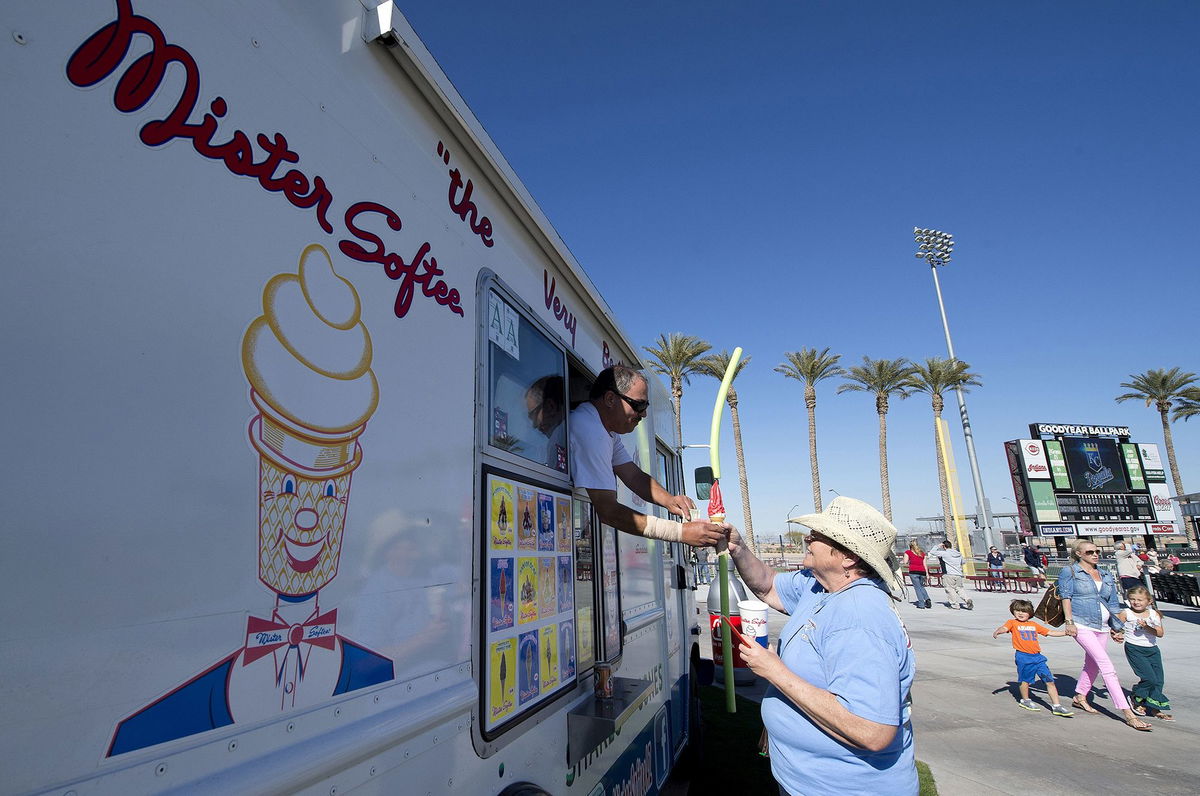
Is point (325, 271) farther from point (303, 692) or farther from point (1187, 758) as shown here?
point (1187, 758)

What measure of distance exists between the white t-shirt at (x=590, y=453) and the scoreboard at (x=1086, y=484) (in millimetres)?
28509

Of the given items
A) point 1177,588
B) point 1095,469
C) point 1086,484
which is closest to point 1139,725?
→ point 1177,588

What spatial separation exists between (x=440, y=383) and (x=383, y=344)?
248 millimetres

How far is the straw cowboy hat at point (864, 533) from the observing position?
2334 millimetres

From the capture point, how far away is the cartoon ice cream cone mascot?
3.56ft

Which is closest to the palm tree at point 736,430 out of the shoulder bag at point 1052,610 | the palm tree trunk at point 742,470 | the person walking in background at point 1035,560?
the palm tree trunk at point 742,470

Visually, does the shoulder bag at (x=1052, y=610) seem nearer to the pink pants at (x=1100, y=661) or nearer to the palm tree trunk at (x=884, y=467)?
the pink pants at (x=1100, y=661)

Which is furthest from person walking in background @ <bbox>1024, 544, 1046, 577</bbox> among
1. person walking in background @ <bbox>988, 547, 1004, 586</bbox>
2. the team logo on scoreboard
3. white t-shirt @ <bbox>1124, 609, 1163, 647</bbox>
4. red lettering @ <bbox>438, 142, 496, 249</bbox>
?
red lettering @ <bbox>438, 142, 496, 249</bbox>

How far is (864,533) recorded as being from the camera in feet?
7.88

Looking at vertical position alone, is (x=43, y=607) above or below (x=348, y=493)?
below

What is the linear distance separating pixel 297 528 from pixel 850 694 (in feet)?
5.70

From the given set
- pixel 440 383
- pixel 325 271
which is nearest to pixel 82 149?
pixel 325 271

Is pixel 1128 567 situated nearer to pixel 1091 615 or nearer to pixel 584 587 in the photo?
pixel 1091 615

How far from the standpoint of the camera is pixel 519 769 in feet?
6.23
